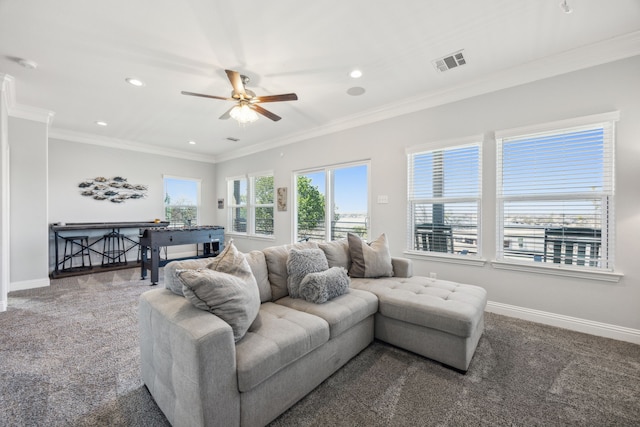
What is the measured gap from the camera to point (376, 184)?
4387 mm

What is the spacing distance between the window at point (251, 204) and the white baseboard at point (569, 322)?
15.0 feet

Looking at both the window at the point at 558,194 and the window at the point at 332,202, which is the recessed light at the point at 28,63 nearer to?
the window at the point at 332,202

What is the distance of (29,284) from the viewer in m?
4.30

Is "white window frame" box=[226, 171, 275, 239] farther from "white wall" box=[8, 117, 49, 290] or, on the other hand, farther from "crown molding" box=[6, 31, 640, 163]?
"white wall" box=[8, 117, 49, 290]

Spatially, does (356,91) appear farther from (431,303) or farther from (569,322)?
(569,322)

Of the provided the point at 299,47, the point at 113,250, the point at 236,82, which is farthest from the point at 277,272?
the point at 113,250

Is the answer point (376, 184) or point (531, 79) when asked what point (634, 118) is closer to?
point (531, 79)

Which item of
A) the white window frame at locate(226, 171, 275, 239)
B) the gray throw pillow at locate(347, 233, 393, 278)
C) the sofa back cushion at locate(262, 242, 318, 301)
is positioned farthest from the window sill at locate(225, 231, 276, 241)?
the sofa back cushion at locate(262, 242, 318, 301)

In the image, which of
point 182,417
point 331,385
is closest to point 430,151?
point 331,385

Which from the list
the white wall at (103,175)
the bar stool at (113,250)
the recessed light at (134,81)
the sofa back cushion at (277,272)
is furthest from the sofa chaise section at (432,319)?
the white wall at (103,175)

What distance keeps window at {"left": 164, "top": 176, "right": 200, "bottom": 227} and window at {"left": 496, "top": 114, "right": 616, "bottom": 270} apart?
6520mm

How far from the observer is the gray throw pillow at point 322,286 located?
2.25m

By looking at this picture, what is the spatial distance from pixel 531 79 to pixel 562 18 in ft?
2.65

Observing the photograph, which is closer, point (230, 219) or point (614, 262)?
point (614, 262)
